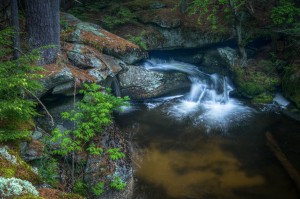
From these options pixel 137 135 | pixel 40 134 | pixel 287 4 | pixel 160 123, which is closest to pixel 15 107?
pixel 40 134

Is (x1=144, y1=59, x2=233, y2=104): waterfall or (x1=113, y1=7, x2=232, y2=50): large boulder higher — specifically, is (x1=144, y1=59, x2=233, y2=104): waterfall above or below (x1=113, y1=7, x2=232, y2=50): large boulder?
below

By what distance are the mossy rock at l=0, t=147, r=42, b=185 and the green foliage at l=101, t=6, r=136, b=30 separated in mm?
9815

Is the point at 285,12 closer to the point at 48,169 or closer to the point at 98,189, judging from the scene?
the point at 98,189

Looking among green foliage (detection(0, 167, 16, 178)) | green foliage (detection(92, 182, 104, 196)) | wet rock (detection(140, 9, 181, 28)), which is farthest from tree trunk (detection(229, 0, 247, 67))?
green foliage (detection(0, 167, 16, 178))


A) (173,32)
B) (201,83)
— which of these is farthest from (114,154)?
(173,32)

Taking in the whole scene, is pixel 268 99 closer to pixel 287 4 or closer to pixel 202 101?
pixel 202 101

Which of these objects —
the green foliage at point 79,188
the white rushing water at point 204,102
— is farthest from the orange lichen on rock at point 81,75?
the white rushing water at point 204,102

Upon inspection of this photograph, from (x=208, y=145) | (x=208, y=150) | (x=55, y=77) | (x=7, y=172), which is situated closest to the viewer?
(x=7, y=172)

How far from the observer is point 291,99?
1109 cm

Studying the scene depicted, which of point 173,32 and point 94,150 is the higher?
point 173,32

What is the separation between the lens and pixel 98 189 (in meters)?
5.98

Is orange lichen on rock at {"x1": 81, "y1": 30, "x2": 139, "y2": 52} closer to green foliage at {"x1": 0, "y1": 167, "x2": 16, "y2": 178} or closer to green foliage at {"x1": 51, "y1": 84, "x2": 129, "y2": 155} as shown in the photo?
green foliage at {"x1": 51, "y1": 84, "x2": 129, "y2": 155}

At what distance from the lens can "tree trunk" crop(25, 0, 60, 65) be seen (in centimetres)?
784

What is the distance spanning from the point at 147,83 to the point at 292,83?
577 centimetres
